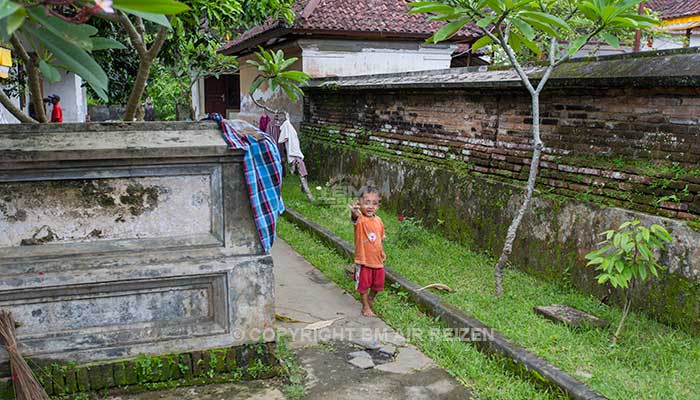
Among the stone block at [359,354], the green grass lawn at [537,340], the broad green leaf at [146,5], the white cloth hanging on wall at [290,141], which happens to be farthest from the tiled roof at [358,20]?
the broad green leaf at [146,5]

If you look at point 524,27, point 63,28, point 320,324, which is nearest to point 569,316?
point 320,324

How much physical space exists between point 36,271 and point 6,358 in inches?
20.6

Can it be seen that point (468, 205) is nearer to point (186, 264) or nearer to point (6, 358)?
point (186, 264)

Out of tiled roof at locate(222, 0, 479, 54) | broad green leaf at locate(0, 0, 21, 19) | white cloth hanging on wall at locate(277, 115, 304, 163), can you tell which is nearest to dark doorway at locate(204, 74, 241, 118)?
tiled roof at locate(222, 0, 479, 54)

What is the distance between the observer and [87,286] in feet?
12.0

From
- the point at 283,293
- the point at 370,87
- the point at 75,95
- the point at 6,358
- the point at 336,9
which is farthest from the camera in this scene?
the point at 75,95

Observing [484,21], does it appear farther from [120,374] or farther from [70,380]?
[70,380]

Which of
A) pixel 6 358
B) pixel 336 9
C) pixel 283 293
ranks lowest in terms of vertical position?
pixel 283 293

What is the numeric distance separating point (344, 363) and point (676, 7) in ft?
56.7

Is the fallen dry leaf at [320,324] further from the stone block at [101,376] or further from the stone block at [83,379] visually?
the stone block at [83,379]

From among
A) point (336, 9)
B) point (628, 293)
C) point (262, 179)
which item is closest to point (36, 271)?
point (262, 179)

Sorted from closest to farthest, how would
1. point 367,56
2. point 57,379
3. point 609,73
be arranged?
1. point 57,379
2. point 609,73
3. point 367,56

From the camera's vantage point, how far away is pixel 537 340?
4.29 m

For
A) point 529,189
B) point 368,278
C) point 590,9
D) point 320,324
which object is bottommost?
point 320,324
